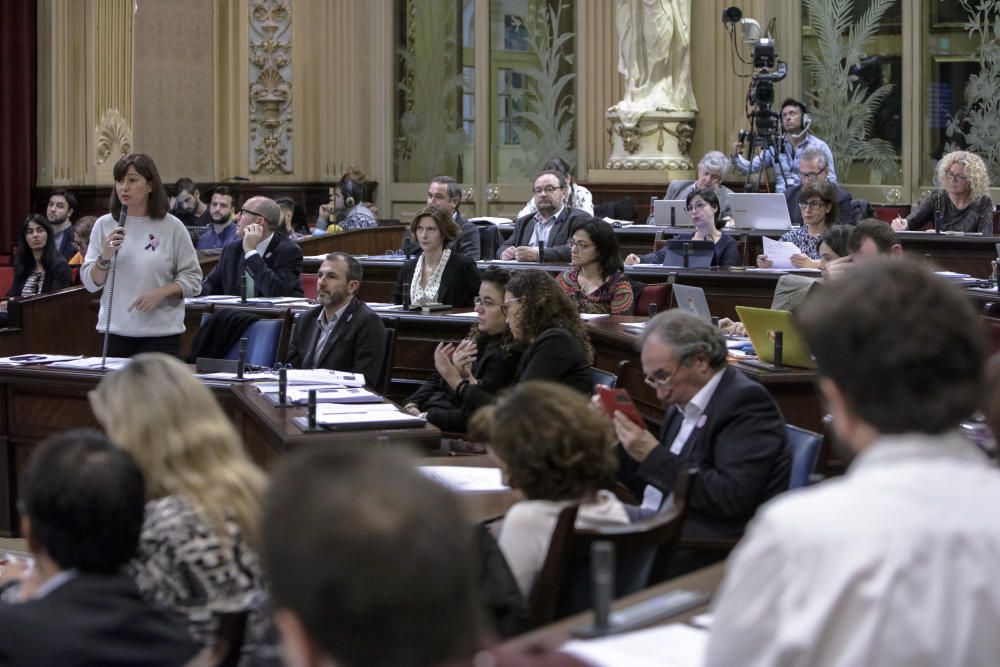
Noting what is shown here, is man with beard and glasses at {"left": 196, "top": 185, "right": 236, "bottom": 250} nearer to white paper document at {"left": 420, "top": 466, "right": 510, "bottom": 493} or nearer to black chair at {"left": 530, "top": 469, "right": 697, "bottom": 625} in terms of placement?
white paper document at {"left": 420, "top": 466, "right": 510, "bottom": 493}

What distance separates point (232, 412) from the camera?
4711 mm

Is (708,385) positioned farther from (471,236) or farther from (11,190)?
(11,190)

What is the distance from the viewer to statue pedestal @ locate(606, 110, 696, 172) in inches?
448

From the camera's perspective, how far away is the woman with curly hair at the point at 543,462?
8.44ft

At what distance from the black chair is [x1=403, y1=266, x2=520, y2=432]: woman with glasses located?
2316 millimetres

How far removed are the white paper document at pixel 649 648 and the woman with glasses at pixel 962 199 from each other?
700 centimetres

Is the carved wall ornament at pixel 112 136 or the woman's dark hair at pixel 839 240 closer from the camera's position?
the woman's dark hair at pixel 839 240

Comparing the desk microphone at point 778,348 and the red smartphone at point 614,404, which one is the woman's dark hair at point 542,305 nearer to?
the desk microphone at point 778,348

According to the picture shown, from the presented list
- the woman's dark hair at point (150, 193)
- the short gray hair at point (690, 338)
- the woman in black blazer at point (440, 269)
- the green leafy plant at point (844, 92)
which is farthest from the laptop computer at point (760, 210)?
the short gray hair at point (690, 338)

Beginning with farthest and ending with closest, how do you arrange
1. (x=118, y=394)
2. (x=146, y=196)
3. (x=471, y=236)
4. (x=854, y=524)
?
1. (x=471, y=236)
2. (x=146, y=196)
3. (x=118, y=394)
4. (x=854, y=524)

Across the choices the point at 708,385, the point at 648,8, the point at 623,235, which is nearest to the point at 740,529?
the point at 708,385

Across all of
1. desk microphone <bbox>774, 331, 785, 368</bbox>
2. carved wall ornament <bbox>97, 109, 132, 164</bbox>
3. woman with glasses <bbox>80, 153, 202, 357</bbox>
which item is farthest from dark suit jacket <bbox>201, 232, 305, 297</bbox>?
carved wall ornament <bbox>97, 109, 132, 164</bbox>

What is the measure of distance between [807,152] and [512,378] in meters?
5.05

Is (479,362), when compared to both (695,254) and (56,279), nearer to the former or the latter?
(695,254)
